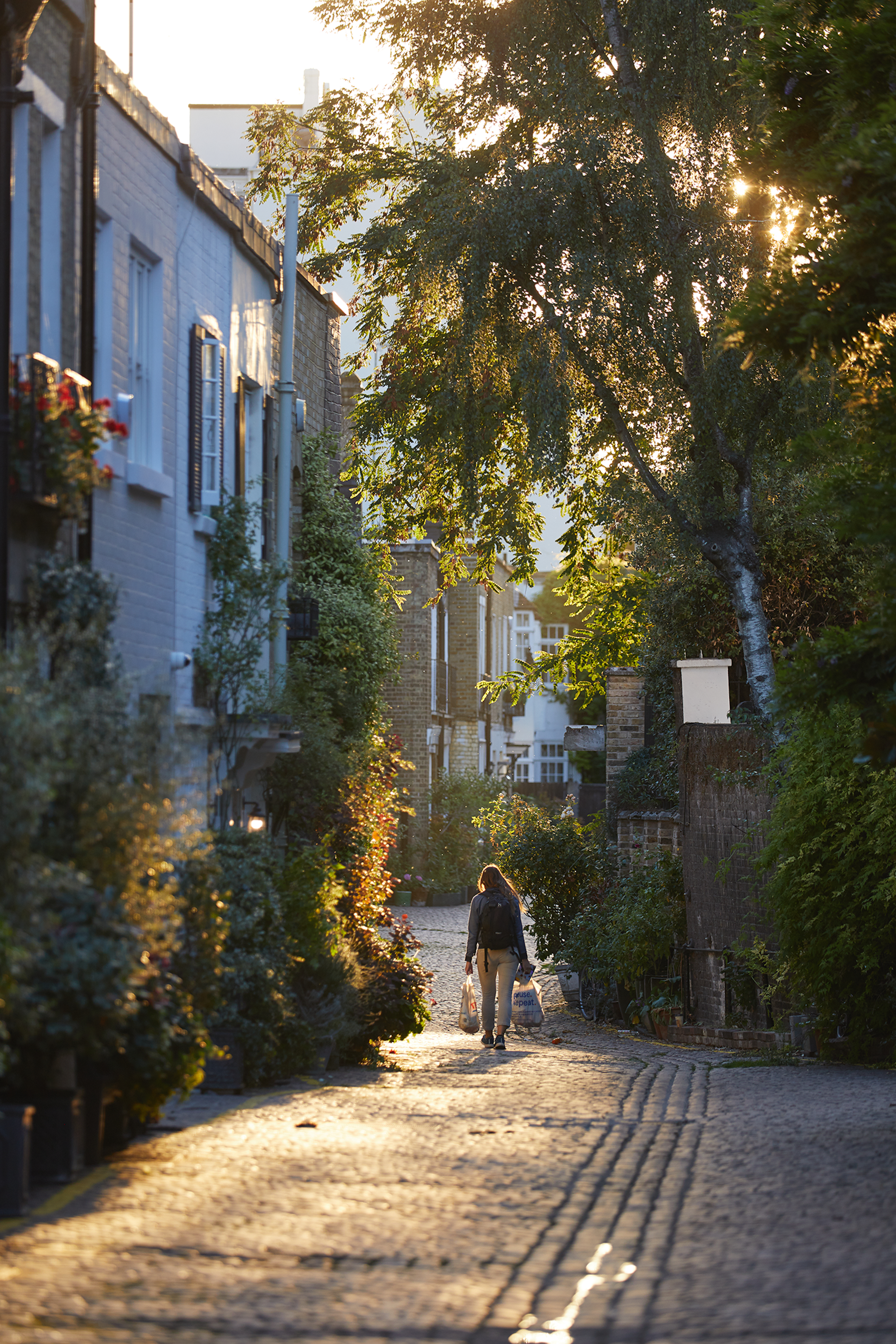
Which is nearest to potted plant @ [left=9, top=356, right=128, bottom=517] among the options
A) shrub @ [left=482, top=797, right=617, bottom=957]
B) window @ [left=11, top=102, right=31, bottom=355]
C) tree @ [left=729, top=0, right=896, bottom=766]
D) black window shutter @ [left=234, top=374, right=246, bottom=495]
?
window @ [left=11, top=102, right=31, bottom=355]

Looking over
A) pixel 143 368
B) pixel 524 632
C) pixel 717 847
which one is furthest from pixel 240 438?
pixel 524 632

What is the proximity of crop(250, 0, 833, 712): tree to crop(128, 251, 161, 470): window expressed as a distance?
5.76m

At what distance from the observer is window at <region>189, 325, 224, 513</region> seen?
11.5m

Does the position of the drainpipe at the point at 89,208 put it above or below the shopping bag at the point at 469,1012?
above

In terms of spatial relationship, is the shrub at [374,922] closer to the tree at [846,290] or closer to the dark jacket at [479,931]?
the dark jacket at [479,931]

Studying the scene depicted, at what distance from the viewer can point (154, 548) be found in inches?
415

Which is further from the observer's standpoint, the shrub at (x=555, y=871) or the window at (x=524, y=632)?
the window at (x=524, y=632)

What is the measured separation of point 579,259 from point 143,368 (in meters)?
6.45

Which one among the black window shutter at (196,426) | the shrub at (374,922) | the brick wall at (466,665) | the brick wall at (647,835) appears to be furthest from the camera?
the brick wall at (466,665)

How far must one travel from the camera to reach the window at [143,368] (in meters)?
10.5

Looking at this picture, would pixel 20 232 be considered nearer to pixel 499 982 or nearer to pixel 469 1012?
pixel 499 982

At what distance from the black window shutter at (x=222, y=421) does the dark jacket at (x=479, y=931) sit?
4405mm

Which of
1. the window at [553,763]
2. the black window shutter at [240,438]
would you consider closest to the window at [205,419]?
the black window shutter at [240,438]

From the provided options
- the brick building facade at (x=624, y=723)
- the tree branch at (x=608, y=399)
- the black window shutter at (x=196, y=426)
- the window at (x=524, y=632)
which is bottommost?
the brick building facade at (x=624, y=723)
